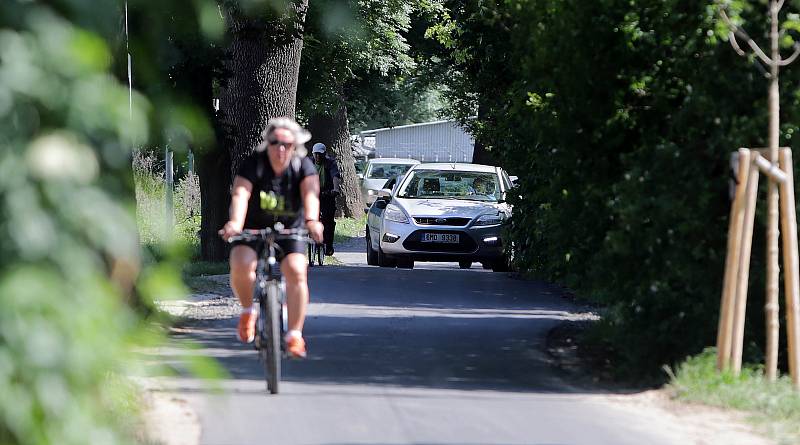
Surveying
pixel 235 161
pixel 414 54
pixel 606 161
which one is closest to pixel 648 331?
pixel 606 161

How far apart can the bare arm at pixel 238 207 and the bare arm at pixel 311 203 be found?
372 mm

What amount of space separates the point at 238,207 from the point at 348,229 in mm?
33161

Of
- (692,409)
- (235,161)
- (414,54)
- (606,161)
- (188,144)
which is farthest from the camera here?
(414,54)

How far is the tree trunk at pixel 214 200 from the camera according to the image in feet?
74.3

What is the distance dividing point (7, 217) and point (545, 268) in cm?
1393

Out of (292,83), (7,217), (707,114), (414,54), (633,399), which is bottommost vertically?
(633,399)

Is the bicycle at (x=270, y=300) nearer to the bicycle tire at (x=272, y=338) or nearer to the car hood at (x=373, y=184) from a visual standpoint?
the bicycle tire at (x=272, y=338)

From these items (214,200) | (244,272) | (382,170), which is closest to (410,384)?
(244,272)

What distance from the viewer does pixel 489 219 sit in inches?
889

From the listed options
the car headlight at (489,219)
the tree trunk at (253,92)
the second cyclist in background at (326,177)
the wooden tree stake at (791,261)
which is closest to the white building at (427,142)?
the tree trunk at (253,92)

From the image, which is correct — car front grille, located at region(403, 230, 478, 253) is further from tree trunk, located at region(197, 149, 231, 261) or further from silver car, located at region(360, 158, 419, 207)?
silver car, located at region(360, 158, 419, 207)

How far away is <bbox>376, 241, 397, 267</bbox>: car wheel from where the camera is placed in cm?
2375

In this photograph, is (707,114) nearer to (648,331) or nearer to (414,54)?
→ (648,331)

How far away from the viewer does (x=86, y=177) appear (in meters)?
2.76
